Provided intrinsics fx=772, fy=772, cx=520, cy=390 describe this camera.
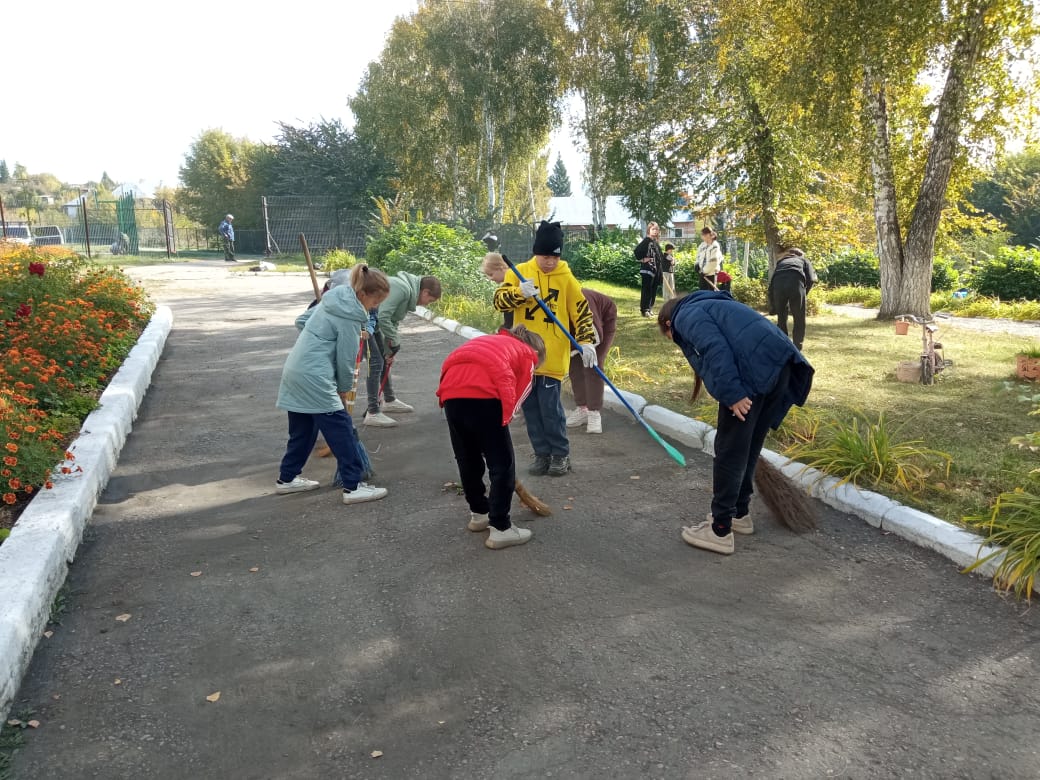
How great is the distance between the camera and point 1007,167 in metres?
15.2

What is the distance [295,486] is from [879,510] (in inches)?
153

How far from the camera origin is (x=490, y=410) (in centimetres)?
428

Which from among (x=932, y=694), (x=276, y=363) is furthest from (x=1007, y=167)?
(x=932, y=694)

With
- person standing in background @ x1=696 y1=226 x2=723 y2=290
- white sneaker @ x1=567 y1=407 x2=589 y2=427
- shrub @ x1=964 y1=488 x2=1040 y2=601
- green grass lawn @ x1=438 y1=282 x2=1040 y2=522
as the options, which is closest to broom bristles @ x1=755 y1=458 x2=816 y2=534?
green grass lawn @ x1=438 y1=282 x2=1040 y2=522

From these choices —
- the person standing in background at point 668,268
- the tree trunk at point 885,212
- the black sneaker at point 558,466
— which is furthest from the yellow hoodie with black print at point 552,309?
the person standing in background at point 668,268

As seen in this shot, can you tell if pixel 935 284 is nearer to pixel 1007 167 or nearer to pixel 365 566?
pixel 1007 167

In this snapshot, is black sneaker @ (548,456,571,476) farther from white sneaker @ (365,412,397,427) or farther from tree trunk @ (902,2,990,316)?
tree trunk @ (902,2,990,316)

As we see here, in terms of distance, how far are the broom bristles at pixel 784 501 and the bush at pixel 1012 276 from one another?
1628 centimetres

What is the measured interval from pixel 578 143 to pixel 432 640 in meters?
29.7

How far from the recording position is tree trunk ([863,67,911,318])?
43.8ft

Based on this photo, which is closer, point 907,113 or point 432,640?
point 432,640

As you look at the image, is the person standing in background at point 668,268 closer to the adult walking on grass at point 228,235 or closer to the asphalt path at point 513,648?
the asphalt path at point 513,648

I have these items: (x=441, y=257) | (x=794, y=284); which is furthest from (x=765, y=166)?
(x=441, y=257)

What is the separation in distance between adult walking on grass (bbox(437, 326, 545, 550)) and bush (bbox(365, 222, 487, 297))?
10205 millimetres
